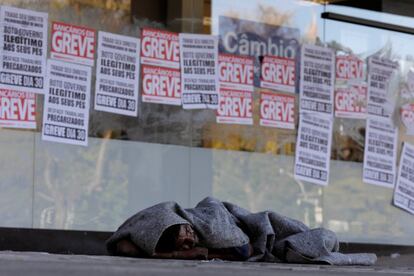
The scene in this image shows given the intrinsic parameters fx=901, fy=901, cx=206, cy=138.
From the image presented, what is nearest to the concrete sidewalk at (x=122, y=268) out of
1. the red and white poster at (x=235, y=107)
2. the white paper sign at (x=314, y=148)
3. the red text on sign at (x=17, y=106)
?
the red text on sign at (x=17, y=106)

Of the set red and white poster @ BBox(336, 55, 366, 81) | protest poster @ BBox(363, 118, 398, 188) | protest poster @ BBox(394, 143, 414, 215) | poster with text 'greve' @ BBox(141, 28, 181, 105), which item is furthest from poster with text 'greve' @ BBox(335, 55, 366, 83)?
poster with text 'greve' @ BBox(141, 28, 181, 105)

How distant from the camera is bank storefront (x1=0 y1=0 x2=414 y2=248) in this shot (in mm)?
7363

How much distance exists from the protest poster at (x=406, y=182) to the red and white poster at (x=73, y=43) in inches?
142

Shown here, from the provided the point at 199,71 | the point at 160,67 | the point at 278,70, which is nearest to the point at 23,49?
the point at 160,67

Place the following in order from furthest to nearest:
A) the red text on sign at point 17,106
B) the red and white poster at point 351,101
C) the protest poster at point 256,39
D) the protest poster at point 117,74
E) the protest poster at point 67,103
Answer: the red and white poster at point 351,101
the protest poster at point 256,39
the protest poster at point 117,74
the protest poster at point 67,103
the red text on sign at point 17,106

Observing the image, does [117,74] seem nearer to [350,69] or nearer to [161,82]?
[161,82]

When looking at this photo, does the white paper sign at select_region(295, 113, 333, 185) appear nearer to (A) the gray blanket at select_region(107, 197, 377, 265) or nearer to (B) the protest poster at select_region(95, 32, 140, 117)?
(B) the protest poster at select_region(95, 32, 140, 117)

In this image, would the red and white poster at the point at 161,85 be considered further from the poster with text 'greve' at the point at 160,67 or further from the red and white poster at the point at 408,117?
the red and white poster at the point at 408,117

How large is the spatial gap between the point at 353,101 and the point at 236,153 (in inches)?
57.6

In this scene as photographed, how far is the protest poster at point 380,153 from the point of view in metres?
9.20

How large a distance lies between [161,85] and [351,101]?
7.11ft

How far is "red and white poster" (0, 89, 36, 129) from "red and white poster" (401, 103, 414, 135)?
4021 mm

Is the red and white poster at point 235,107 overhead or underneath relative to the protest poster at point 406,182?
overhead

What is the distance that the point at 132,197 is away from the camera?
779 cm
